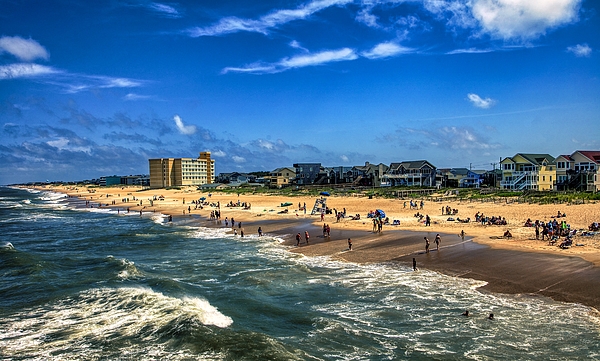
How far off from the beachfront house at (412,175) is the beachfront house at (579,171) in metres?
25.3

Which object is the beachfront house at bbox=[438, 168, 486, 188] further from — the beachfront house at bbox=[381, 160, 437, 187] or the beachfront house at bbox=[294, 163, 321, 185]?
the beachfront house at bbox=[294, 163, 321, 185]

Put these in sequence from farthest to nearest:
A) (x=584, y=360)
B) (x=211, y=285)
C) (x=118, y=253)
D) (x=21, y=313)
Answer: (x=118, y=253), (x=211, y=285), (x=21, y=313), (x=584, y=360)

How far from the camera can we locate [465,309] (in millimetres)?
16312

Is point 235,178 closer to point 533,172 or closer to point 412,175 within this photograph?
point 412,175

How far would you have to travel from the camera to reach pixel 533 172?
66938 millimetres

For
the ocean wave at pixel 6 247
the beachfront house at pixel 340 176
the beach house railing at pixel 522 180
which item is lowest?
the ocean wave at pixel 6 247

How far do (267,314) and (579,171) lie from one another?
217 feet

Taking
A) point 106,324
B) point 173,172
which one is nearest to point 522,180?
point 106,324

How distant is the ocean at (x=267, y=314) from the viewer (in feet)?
43.7

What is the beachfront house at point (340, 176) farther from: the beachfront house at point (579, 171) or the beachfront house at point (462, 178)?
the beachfront house at point (579, 171)

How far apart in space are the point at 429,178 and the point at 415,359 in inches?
3161

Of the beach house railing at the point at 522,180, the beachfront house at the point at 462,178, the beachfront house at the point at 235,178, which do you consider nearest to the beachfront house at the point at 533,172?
the beach house railing at the point at 522,180

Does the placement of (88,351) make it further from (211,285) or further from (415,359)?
(415,359)

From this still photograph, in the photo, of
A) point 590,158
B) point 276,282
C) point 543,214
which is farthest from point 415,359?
point 590,158
